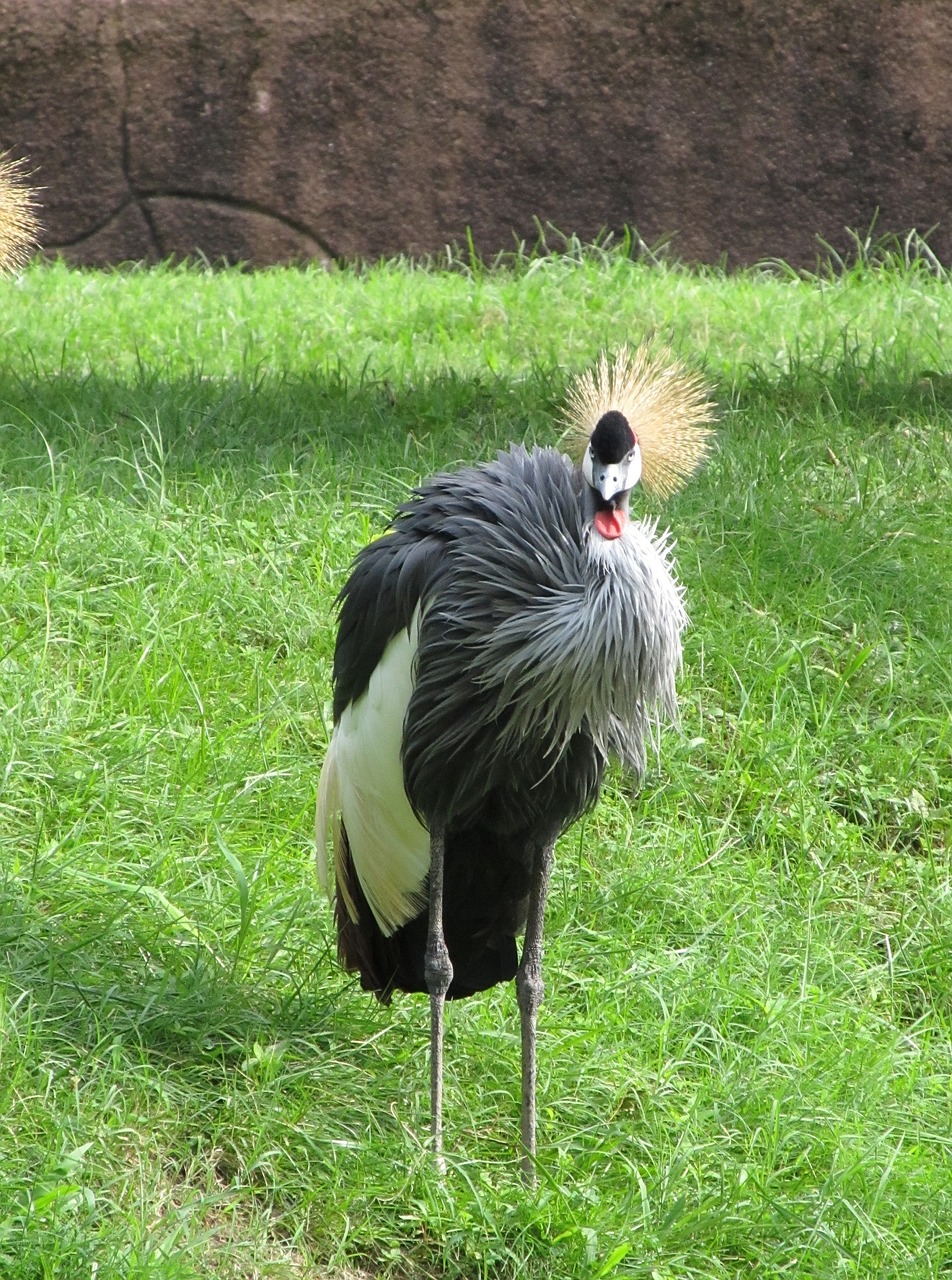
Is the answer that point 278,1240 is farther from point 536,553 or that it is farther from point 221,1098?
point 536,553

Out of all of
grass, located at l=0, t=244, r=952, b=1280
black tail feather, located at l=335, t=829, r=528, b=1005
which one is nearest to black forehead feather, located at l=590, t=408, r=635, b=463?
black tail feather, located at l=335, t=829, r=528, b=1005

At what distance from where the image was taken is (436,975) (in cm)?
265

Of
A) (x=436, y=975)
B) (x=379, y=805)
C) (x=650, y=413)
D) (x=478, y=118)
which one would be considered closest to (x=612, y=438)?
(x=650, y=413)

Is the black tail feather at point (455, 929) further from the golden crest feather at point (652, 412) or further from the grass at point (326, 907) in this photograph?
the golden crest feather at point (652, 412)

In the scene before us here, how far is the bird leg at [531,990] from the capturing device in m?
2.65

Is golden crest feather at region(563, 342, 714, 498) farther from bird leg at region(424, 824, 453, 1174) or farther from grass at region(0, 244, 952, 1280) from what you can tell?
grass at region(0, 244, 952, 1280)

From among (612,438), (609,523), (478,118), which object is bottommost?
(478,118)

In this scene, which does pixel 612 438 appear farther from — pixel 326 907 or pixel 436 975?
pixel 326 907

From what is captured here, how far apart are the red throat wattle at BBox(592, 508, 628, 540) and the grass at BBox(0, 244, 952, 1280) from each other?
104 cm

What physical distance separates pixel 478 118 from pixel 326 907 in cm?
412

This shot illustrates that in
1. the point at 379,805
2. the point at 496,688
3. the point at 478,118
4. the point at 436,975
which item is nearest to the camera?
the point at 496,688

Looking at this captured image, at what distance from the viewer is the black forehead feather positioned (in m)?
2.36

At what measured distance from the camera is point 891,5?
6207 millimetres

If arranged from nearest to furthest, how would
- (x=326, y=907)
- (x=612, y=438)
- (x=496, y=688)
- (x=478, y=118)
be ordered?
(x=612, y=438) → (x=496, y=688) → (x=326, y=907) → (x=478, y=118)
